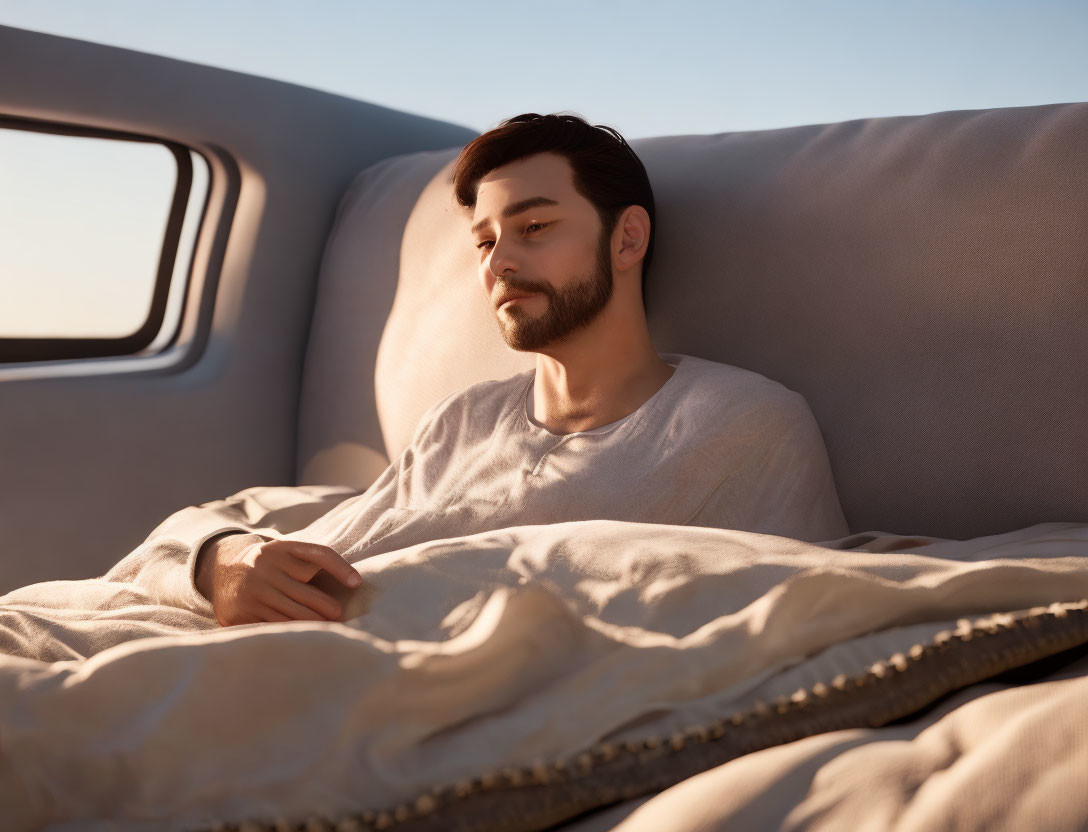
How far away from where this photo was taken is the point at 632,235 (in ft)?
4.49

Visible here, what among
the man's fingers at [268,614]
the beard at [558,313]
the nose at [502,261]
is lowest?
the man's fingers at [268,614]

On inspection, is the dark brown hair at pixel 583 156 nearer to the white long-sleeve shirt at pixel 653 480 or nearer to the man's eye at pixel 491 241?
the man's eye at pixel 491 241

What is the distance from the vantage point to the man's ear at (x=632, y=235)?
4.48ft

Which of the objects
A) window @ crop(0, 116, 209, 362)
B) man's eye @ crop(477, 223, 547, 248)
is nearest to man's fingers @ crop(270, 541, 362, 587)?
man's eye @ crop(477, 223, 547, 248)

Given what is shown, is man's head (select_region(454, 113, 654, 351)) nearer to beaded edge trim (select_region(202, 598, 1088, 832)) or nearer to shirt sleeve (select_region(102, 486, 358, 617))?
shirt sleeve (select_region(102, 486, 358, 617))

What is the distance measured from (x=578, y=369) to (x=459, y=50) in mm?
1543

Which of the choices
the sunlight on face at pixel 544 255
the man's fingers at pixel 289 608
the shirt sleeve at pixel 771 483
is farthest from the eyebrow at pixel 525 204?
the man's fingers at pixel 289 608

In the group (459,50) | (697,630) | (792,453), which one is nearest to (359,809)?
(697,630)

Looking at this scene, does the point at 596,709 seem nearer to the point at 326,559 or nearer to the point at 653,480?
the point at 326,559

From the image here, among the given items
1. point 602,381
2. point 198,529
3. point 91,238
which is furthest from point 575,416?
point 91,238

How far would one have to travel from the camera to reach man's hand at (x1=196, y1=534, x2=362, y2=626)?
841mm

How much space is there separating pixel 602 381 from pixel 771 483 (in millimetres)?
270

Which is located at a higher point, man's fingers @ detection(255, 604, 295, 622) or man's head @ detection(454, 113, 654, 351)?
man's head @ detection(454, 113, 654, 351)

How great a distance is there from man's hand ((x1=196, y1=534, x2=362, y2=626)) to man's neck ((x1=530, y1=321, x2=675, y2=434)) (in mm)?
464
